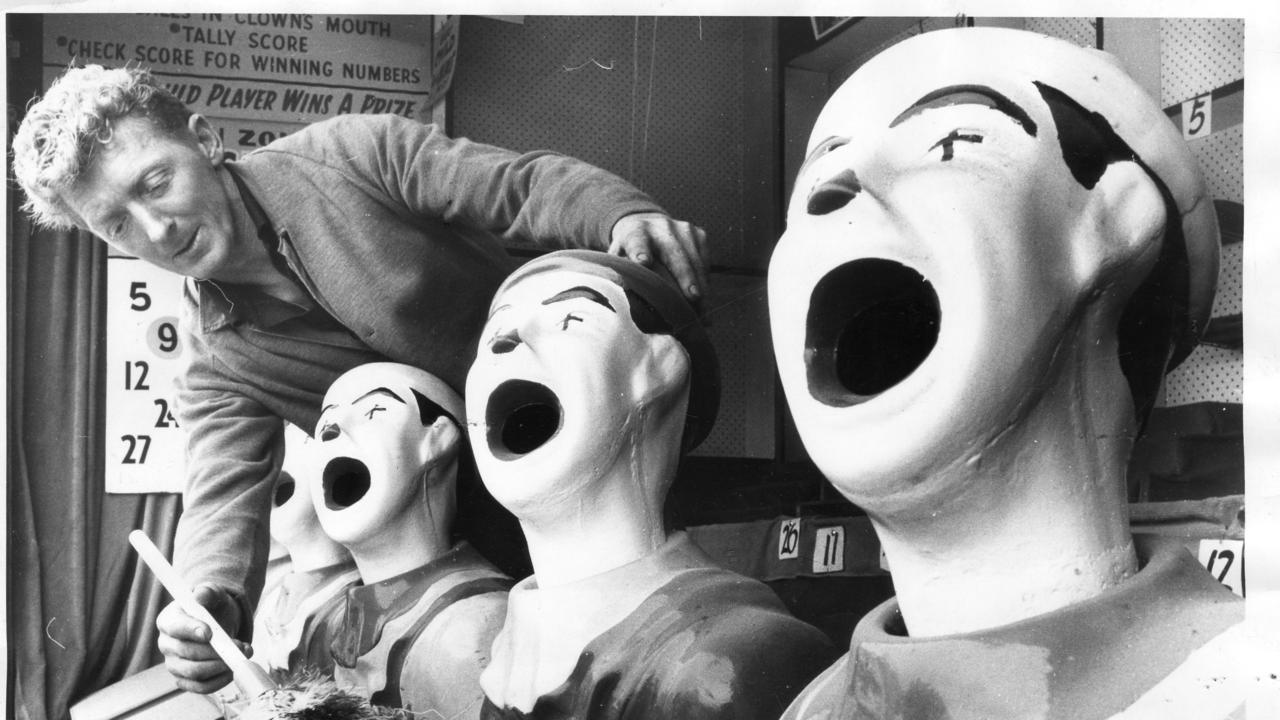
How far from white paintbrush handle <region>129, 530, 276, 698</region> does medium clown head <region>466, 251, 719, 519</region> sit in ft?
1.54

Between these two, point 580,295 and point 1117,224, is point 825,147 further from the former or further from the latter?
point 580,295

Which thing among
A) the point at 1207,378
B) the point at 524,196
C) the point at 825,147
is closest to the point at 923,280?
the point at 825,147

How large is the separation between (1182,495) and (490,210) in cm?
87

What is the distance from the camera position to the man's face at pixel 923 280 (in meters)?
Result: 1.19

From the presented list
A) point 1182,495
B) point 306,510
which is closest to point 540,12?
point 306,510

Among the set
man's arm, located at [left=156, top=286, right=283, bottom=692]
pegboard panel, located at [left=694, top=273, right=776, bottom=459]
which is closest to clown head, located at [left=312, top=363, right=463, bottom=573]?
man's arm, located at [left=156, top=286, right=283, bottom=692]

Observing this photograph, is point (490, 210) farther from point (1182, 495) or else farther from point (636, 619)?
point (1182, 495)

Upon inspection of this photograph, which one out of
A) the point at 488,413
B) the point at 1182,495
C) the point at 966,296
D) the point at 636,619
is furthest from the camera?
the point at 488,413

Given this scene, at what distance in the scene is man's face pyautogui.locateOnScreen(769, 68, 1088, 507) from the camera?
1.19 metres

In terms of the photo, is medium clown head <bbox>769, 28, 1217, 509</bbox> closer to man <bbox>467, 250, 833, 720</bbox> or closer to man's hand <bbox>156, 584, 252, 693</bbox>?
man <bbox>467, 250, 833, 720</bbox>

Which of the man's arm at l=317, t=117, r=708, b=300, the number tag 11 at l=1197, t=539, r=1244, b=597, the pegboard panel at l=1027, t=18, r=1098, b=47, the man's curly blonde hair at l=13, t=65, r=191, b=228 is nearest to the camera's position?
the number tag 11 at l=1197, t=539, r=1244, b=597

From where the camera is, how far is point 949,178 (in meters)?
1.22

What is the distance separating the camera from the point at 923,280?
123 centimetres

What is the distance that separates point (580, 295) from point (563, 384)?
10 centimetres
